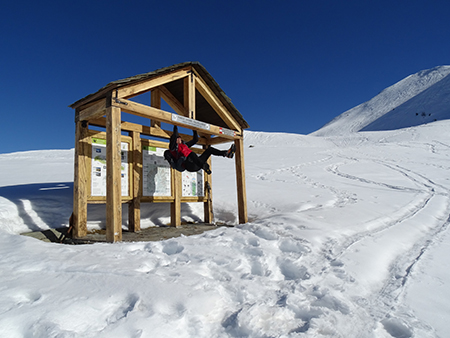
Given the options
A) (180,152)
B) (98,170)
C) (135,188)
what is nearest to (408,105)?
(180,152)

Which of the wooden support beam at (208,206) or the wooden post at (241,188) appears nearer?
the wooden post at (241,188)

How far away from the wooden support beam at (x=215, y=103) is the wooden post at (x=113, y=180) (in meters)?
2.59

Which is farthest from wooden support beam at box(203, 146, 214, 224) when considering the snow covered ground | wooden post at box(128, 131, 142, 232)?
the snow covered ground

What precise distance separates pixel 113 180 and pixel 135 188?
1561 millimetres

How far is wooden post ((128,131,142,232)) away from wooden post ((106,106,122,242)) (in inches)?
53.4

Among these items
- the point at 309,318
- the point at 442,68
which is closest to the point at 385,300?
the point at 309,318

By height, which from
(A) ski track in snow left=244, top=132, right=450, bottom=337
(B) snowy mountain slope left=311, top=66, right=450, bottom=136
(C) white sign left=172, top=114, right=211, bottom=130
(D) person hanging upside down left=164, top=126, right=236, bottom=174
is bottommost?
(A) ski track in snow left=244, top=132, right=450, bottom=337

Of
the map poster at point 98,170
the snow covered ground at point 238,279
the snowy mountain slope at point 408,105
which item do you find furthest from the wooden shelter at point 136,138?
the snowy mountain slope at point 408,105

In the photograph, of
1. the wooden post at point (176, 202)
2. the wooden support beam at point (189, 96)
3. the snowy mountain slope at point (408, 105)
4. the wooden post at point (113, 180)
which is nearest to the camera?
the wooden post at point (113, 180)

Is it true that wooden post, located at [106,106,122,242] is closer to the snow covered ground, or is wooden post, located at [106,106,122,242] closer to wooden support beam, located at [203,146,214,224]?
the snow covered ground

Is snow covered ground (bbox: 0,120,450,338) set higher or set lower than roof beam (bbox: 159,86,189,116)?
lower

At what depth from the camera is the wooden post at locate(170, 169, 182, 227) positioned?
6824 millimetres

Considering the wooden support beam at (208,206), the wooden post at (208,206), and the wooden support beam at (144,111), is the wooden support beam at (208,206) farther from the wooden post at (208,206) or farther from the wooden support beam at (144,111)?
the wooden support beam at (144,111)

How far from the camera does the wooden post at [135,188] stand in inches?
243
